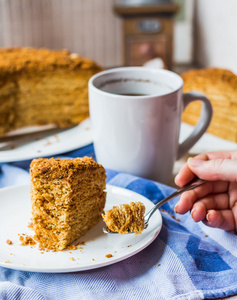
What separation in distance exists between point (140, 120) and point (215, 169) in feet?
0.93

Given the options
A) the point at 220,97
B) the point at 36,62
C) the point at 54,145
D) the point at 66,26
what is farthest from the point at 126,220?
the point at 66,26

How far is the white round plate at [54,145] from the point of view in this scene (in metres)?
1.46

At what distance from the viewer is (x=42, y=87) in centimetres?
201

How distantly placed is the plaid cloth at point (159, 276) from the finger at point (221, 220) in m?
0.02

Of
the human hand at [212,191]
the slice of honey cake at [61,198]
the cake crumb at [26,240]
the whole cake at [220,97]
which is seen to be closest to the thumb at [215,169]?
the human hand at [212,191]

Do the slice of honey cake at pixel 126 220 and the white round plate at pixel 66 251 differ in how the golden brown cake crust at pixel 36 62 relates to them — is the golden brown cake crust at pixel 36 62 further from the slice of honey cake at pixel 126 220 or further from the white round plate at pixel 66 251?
the slice of honey cake at pixel 126 220

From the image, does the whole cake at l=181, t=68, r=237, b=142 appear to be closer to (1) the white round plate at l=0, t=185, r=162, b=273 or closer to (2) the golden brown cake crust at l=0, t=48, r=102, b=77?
(2) the golden brown cake crust at l=0, t=48, r=102, b=77

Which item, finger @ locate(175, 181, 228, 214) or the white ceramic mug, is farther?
the white ceramic mug

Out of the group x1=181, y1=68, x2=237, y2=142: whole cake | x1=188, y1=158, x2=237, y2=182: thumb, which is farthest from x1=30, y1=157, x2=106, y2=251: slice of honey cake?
x1=181, y1=68, x2=237, y2=142: whole cake

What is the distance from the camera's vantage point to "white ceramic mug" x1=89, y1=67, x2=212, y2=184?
4.18 feet

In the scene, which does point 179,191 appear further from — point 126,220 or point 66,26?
point 66,26

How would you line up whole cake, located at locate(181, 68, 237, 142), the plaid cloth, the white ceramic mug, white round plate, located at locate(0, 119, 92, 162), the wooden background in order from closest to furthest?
the plaid cloth, the white ceramic mug, white round plate, located at locate(0, 119, 92, 162), whole cake, located at locate(181, 68, 237, 142), the wooden background

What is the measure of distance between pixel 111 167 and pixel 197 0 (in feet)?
8.50

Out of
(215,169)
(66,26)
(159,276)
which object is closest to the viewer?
(159,276)
